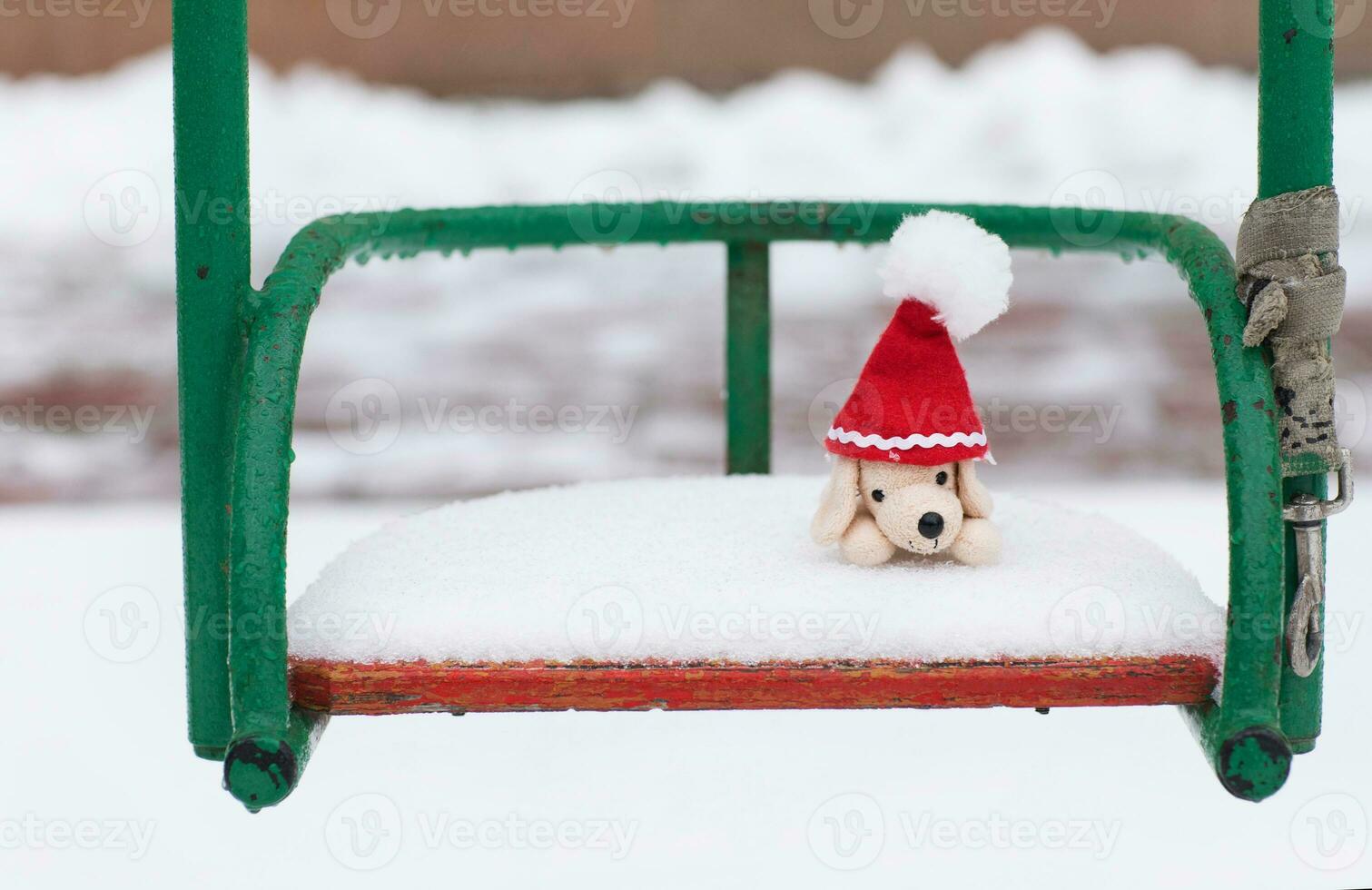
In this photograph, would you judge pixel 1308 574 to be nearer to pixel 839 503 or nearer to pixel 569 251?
pixel 839 503

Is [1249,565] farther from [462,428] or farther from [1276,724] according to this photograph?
[462,428]

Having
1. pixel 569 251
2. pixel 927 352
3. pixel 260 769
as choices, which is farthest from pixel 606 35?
pixel 260 769

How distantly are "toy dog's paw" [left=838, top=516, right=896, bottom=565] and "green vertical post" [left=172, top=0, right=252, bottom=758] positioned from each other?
0.44 metres

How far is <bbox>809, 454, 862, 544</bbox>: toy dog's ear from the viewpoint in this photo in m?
1.01

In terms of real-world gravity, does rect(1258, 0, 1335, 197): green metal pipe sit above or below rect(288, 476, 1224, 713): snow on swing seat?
above

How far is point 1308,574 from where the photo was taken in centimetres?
88

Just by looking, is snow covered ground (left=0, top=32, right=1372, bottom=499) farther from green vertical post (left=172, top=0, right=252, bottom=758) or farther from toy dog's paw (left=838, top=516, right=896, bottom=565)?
green vertical post (left=172, top=0, right=252, bottom=758)

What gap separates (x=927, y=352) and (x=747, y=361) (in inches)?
20.9

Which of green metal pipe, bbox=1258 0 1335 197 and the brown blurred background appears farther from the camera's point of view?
the brown blurred background

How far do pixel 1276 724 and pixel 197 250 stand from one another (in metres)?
0.74

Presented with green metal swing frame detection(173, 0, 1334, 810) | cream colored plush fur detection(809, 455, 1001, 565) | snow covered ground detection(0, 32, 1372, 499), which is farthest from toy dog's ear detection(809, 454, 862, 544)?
snow covered ground detection(0, 32, 1372, 499)

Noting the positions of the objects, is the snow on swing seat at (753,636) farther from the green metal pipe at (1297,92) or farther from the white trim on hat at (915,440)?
the green metal pipe at (1297,92)

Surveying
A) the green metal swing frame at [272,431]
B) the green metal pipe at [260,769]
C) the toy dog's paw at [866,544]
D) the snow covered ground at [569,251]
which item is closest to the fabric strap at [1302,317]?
the green metal swing frame at [272,431]

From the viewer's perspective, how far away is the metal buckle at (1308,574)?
2.89 ft
